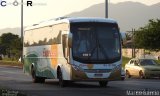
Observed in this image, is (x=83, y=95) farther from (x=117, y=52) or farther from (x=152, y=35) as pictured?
(x=152, y=35)

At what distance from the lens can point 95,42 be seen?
26.8 meters

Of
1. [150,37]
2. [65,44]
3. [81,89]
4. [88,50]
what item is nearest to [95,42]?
[88,50]

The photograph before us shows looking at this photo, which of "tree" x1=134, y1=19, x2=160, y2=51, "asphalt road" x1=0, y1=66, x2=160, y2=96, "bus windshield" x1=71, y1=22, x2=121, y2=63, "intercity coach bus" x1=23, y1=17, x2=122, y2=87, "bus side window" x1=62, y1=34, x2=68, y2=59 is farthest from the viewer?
"tree" x1=134, y1=19, x2=160, y2=51

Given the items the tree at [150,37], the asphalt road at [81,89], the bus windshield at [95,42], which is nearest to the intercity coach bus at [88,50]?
the bus windshield at [95,42]

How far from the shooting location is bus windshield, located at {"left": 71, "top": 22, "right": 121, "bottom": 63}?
2661 centimetres

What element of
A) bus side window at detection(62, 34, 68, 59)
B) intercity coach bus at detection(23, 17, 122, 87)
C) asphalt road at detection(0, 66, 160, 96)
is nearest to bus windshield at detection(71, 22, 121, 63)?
intercity coach bus at detection(23, 17, 122, 87)

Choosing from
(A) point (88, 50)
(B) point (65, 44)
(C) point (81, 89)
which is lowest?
(C) point (81, 89)

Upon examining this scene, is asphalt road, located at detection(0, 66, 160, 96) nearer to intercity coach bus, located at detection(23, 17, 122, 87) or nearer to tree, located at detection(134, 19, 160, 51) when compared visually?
intercity coach bus, located at detection(23, 17, 122, 87)

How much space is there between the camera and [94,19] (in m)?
27.4

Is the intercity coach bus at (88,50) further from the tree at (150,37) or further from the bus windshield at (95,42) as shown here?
the tree at (150,37)

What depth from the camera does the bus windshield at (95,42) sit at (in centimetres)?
2661

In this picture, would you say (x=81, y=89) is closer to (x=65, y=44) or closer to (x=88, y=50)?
(x=88, y=50)

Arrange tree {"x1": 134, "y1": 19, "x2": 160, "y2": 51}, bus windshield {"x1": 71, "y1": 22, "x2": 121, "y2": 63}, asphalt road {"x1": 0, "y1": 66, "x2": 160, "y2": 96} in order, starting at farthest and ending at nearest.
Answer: tree {"x1": 134, "y1": 19, "x2": 160, "y2": 51} → bus windshield {"x1": 71, "y1": 22, "x2": 121, "y2": 63} → asphalt road {"x1": 0, "y1": 66, "x2": 160, "y2": 96}

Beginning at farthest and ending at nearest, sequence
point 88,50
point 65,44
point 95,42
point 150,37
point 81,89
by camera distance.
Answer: point 150,37
point 65,44
point 95,42
point 88,50
point 81,89
